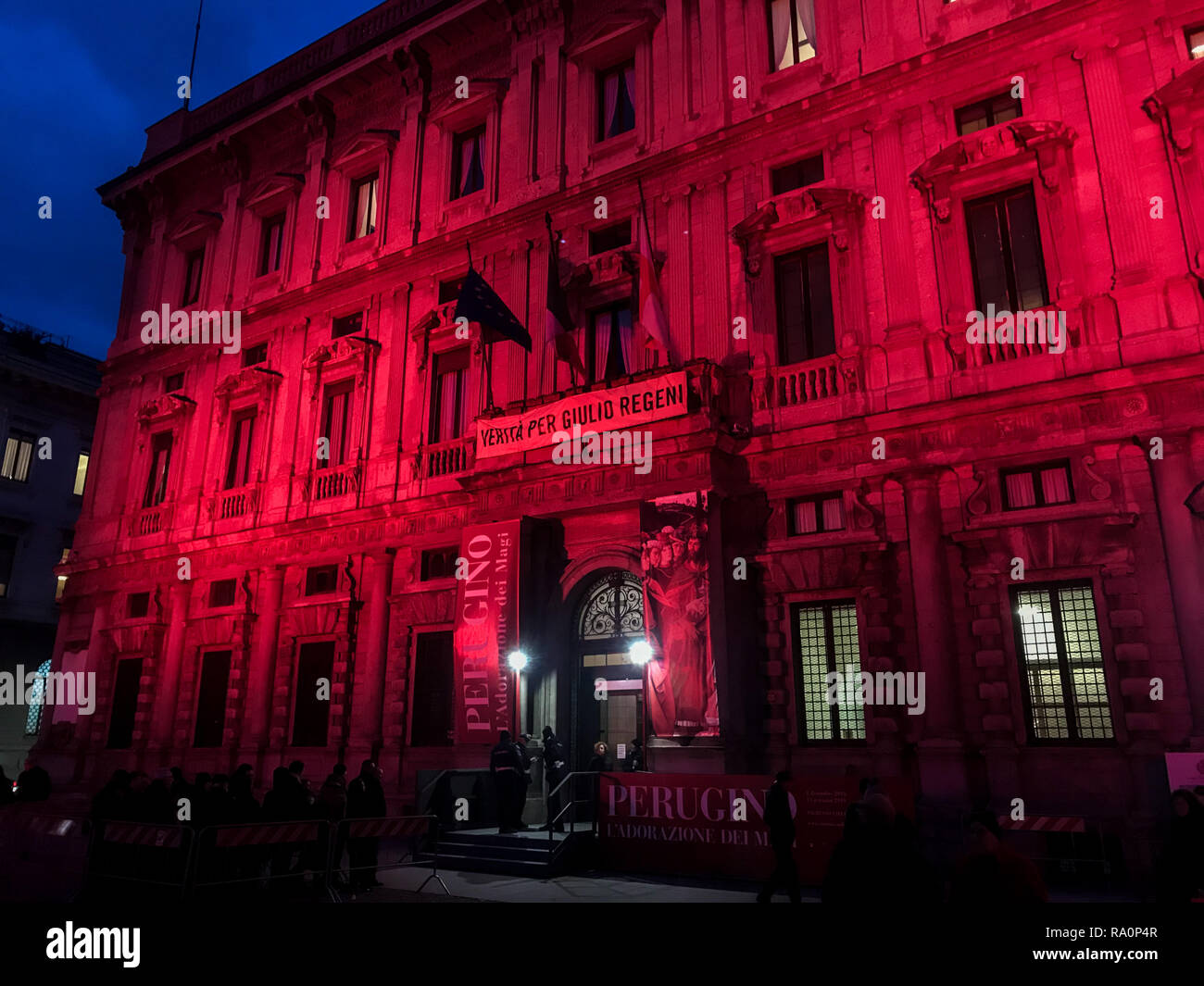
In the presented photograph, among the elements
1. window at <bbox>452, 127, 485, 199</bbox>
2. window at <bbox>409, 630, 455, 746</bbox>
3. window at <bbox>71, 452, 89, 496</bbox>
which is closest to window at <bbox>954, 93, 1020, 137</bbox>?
window at <bbox>452, 127, 485, 199</bbox>

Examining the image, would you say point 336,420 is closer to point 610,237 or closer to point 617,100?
point 610,237

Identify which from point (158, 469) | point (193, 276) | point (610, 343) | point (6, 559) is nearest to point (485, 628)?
point (610, 343)

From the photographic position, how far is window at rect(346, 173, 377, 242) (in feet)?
82.0

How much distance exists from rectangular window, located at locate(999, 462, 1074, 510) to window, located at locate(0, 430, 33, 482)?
Result: 3662 centimetres

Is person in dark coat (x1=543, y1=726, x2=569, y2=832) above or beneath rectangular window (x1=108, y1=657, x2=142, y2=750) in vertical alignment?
beneath

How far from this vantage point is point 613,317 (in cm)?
1955

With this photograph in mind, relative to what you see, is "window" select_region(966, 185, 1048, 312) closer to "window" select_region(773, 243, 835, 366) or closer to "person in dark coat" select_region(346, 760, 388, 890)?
"window" select_region(773, 243, 835, 366)

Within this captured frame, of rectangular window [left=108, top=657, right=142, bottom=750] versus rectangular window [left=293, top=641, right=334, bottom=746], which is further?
rectangular window [left=108, top=657, right=142, bottom=750]

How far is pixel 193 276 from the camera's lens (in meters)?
28.9

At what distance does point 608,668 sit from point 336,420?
35.3 ft

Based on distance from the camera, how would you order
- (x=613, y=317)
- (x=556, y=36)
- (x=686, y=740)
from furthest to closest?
(x=556, y=36) → (x=613, y=317) → (x=686, y=740)
